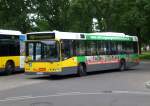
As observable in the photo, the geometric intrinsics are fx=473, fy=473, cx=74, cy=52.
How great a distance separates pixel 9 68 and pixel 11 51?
1.08 m

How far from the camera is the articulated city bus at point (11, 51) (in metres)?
28.8

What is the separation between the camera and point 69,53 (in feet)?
85.4

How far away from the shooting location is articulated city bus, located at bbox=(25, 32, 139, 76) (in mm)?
25078

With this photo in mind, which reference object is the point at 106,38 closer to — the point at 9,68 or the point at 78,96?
the point at 9,68

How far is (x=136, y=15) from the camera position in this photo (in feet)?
122

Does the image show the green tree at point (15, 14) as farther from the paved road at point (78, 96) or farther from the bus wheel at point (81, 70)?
the paved road at point (78, 96)

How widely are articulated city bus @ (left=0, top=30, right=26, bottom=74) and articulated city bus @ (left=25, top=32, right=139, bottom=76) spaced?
2.94 m

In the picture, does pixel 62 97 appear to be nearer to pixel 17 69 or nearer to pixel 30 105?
pixel 30 105

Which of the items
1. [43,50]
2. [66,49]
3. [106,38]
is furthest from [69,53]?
[106,38]

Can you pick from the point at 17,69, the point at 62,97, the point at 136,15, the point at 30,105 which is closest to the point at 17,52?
the point at 17,69

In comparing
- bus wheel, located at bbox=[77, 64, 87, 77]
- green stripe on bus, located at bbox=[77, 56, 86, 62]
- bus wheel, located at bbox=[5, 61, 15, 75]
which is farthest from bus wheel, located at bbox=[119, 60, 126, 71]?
bus wheel, located at bbox=[5, 61, 15, 75]

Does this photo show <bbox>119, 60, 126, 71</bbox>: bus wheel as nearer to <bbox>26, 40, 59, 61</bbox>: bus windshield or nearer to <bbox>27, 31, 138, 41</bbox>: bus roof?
<bbox>27, 31, 138, 41</bbox>: bus roof

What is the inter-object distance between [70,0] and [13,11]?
7825 millimetres

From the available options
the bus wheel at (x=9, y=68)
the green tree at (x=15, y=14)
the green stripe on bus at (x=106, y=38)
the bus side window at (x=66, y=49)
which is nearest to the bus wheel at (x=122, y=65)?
the green stripe on bus at (x=106, y=38)
